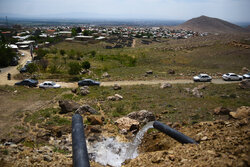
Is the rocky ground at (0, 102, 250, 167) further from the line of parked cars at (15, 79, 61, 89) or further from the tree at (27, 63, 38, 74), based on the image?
the tree at (27, 63, 38, 74)

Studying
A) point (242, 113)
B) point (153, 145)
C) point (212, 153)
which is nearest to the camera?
point (212, 153)

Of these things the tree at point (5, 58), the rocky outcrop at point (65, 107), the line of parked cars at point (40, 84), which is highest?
the tree at point (5, 58)

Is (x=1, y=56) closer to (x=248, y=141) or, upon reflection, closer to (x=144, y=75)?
(x=144, y=75)

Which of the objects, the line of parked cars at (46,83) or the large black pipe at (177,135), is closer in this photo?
the large black pipe at (177,135)

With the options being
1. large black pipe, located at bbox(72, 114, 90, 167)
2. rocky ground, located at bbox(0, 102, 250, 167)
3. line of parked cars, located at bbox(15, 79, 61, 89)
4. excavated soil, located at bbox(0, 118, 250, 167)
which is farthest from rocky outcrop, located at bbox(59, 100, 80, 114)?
line of parked cars, located at bbox(15, 79, 61, 89)

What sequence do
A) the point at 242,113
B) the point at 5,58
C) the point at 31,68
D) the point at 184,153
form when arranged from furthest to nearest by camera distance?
1. the point at 5,58
2. the point at 31,68
3. the point at 242,113
4. the point at 184,153

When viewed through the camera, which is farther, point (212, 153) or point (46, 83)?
point (46, 83)

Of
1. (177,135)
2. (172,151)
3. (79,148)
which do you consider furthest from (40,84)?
(172,151)

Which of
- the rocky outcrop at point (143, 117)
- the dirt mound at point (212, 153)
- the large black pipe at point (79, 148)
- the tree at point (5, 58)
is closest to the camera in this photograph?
the dirt mound at point (212, 153)

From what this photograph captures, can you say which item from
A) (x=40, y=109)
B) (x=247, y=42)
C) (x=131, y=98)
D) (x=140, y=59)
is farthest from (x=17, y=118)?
(x=247, y=42)

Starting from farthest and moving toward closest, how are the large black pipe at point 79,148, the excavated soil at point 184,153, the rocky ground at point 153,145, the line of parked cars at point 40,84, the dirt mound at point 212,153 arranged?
the line of parked cars at point 40,84 → the large black pipe at point 79,148 → the rocky ground at point 153,145 → the excavated soil at point 184,153 → the dirt mound at point 212,153

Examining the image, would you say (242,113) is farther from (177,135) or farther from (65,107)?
(65,107)

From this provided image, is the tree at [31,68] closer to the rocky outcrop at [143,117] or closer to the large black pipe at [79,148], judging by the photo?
the rocky outcrop at [143,117]

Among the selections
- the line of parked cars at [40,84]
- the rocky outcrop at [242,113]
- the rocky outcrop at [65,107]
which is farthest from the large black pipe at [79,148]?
the line of parked cars at [40,84]
